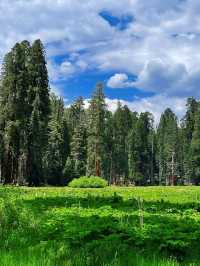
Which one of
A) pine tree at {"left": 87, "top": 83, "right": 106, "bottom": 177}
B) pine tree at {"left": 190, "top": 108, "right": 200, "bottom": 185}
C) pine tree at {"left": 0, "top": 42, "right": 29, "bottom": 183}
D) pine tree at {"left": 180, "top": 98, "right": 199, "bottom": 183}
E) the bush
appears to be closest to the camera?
the bush

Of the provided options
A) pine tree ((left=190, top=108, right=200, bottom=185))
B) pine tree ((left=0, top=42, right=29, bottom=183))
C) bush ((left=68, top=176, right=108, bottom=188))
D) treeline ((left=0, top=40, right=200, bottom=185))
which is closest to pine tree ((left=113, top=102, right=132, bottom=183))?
treeline ((left=0, top=40, right=200, bottom=185))

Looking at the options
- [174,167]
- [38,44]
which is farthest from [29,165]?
[174,167]

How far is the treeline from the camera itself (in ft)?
231

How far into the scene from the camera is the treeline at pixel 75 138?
231 feet

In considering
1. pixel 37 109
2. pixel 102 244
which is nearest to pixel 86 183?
pixel 37 109

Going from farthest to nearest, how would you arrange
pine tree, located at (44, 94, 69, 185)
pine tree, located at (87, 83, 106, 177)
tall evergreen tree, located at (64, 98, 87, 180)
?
tall evergreen tree, located at (64, 98, 87, 180) < pine tree, located at (87, 83, 106, 177) < pine tree, located at (44, 94, 69, 185)

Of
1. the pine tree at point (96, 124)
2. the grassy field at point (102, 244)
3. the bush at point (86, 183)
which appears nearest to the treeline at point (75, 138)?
the pine tree at point (96, 124)

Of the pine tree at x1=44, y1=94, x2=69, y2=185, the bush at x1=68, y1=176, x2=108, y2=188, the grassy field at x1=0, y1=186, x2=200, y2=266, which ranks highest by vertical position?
the pine tree at x1=44, y1=94, x2=69, y2=185

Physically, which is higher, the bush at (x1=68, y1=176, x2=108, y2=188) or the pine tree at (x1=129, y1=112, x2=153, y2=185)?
the pine tree at (x1=129, y1=112, x2=153, y2=185)

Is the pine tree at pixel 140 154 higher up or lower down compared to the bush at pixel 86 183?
higher up

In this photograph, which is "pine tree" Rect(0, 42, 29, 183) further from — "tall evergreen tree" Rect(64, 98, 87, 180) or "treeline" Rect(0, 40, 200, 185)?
"tall evergreen tree" Rect(64, 98, 87, 180)

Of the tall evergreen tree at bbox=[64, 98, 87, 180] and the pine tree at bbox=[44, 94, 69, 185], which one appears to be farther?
the tall evergreen tree at bbox=[64, 98, 87, 180]

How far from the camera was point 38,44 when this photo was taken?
236ft

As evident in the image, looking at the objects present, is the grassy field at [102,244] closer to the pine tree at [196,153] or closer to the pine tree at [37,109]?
the pine tree at [37,109]
